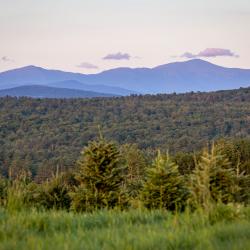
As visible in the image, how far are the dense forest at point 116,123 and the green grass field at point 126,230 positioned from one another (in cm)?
7607

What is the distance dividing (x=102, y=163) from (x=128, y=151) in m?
42.1

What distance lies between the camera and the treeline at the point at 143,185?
6.61 m

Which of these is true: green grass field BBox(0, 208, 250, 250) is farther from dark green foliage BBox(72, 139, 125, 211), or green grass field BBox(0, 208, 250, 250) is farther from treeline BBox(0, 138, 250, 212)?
dark green foliage BBox(72, 139, 125, 211)

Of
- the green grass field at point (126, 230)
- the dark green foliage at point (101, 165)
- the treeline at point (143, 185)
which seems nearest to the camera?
the green grass field at point (126, 230)

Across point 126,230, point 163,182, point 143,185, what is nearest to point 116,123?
point 143,185

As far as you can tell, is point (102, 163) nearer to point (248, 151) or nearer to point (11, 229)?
point (11, 229)

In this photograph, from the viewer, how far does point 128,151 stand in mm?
60156

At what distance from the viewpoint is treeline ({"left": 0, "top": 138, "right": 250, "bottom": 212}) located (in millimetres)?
6609

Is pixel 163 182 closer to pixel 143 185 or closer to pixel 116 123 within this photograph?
pixel 143 185

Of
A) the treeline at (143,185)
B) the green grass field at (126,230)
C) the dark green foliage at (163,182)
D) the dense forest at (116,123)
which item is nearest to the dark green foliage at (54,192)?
the treeline at (143,185)

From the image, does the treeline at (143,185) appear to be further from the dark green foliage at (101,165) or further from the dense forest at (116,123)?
the dense forest at (116,123)

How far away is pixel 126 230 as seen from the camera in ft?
16.6

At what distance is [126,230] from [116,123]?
145 meters

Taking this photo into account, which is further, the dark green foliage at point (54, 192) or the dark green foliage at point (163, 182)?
the dark green foliage at point (54, 192)
